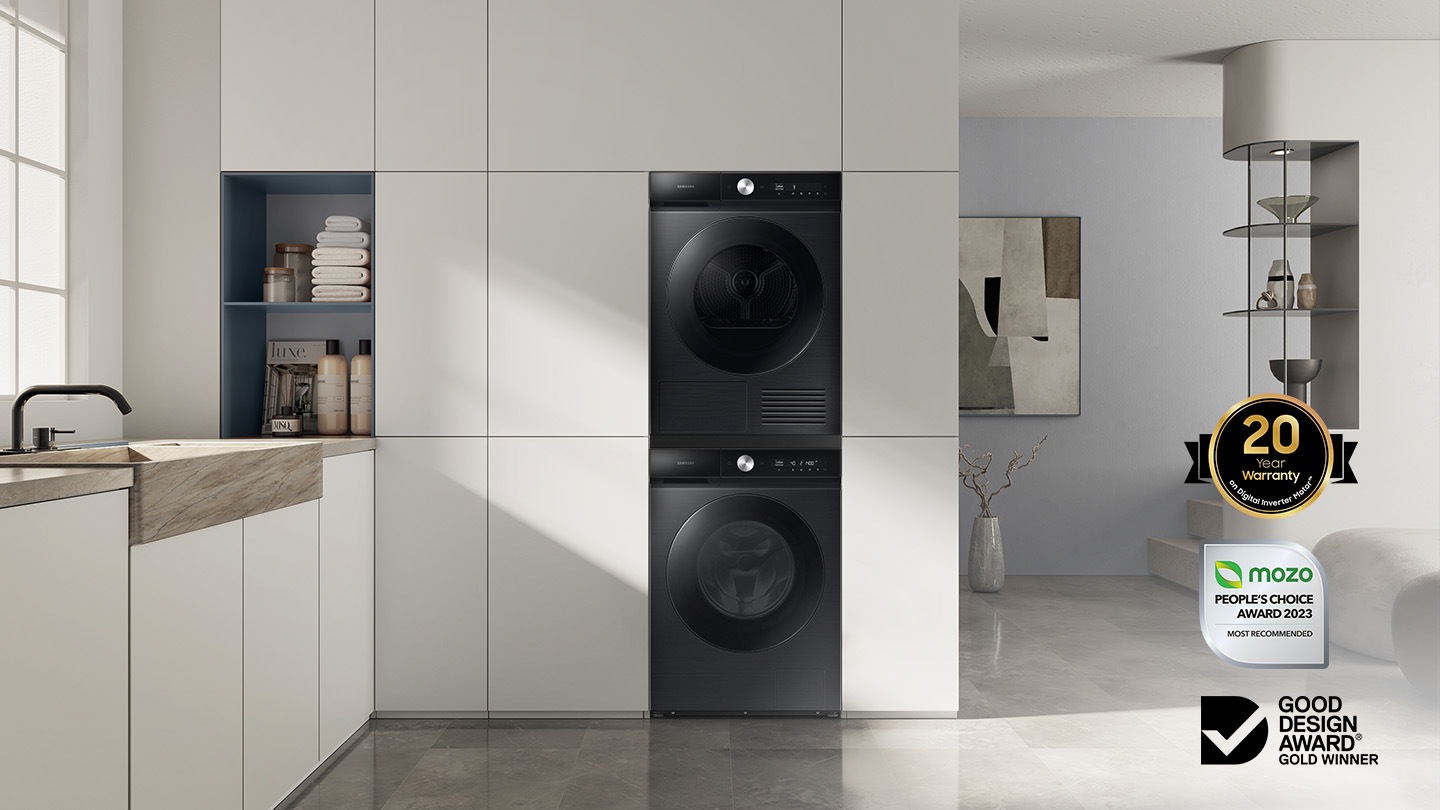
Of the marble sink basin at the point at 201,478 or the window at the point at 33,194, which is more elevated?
the window at the point at 33,194

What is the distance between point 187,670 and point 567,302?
151 centimetres

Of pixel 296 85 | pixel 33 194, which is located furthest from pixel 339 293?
pixel 33 194

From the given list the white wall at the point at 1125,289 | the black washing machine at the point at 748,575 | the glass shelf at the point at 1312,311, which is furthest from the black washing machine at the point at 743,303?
the white wall at the point at 1125,289

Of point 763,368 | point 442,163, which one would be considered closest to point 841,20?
point 763,368

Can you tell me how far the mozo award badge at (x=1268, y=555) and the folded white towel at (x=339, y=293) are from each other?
8.35 feet

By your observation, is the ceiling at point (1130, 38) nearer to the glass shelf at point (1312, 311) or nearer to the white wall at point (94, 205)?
the glass shelf at point (1312, 311)

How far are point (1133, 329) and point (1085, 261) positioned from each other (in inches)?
19.0

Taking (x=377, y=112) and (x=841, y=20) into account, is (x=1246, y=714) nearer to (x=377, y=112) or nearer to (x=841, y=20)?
(x=841, y=20)

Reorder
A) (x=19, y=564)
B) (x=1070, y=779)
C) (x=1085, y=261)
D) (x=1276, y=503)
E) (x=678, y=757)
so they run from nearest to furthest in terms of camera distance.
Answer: (x=19, y=564)
(x=1070, y=779)
(x=678, y=757)
(x=1276, y=503)
(x=1085, y=261)

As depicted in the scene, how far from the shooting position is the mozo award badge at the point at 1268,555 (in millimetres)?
2797

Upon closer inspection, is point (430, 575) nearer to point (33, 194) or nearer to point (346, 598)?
point (346, 598)

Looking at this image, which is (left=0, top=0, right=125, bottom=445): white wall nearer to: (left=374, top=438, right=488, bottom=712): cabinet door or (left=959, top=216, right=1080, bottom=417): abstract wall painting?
(left=374, top=438, right=488, bottom=712): cabinet door

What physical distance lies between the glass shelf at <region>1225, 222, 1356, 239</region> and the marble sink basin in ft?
14.2

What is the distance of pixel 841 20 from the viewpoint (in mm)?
3035
